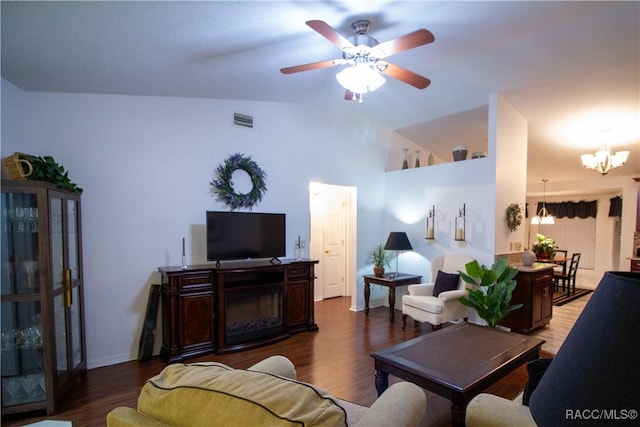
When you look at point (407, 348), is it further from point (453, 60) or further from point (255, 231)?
point (453, 60)

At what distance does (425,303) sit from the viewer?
407 centimetres

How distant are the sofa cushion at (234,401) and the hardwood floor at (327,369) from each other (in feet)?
6.14

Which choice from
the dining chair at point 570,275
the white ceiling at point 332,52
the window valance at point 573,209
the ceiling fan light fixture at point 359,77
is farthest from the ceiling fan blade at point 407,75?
the window valance at point 573,209

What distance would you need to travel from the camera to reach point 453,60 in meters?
3.52

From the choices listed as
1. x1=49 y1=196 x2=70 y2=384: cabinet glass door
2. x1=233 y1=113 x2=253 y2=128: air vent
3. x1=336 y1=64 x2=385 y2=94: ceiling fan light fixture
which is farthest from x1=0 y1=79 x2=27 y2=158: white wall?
x1=336 y1=64 x2=385 y2=94: ceiling fan light fixture

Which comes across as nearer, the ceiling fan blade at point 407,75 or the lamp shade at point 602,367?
the lamp shade at point 602,367

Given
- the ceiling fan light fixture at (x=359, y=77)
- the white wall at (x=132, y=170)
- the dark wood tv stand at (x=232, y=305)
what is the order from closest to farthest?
1. the ceiling fan light fixture at (x=359, y=77)
2. the white wall at (x=132, y=170)
3. the dark wood tv stand at (x=232, y=305)

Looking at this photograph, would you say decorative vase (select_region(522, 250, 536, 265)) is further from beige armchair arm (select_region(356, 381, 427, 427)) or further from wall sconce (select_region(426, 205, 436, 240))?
beige armchair arm (select_region(356, 381, 427, 427))

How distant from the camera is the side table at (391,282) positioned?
478 centimetres

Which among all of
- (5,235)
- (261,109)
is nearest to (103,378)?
(5,235)

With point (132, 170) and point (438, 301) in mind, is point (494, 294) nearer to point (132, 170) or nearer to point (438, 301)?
point (438, 301)

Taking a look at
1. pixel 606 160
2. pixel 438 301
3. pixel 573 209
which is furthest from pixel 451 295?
pixel 573 209

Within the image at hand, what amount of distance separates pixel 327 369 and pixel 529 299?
2.69 meters

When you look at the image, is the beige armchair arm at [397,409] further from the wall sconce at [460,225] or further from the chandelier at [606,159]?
the chandelier at [606,159]
